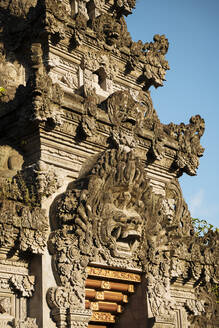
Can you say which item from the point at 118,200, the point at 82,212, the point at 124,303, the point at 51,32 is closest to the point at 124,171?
the point at 118,200

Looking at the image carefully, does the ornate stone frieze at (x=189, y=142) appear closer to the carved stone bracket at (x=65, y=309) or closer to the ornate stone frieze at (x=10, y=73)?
the ornate stone frieze at (x=10, y=73)

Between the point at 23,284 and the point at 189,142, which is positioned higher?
the point at 189,142

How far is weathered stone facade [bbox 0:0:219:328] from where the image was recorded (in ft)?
36.6

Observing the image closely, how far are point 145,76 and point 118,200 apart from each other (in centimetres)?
550

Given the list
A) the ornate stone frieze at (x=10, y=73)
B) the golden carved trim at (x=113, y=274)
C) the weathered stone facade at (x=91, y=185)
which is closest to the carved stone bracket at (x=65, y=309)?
the weathered stone facade at (x=91, y=185)

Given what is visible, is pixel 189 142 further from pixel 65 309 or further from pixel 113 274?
pixel 65 309

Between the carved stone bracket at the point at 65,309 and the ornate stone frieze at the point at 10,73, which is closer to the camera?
the carved stone bracket at the point at 65,309

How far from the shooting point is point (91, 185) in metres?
12.0

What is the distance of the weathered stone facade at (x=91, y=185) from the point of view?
440 inches

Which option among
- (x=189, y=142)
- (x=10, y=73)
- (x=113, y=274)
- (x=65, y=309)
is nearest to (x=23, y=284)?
(x=65, y=309)

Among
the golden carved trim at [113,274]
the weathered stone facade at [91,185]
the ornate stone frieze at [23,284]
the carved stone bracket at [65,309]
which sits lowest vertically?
the carved stone bracket at [65,309]

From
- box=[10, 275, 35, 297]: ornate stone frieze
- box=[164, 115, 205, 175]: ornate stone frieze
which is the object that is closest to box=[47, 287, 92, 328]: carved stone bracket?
box=[10, 275, 35, 297]: ornate stone frieze

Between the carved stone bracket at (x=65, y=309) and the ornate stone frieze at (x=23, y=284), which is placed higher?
the ornate stone frieze at (x=23, y=284)

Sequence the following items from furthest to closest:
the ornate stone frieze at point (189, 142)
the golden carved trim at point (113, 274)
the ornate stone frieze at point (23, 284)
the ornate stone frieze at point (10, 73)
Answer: the ornate stone frieze at point (189, 142)
the ornate stone frieze at point (10, 73)
the golden carved trim at point (113, 274)
the ornate stone frieze at point (23, 284)
